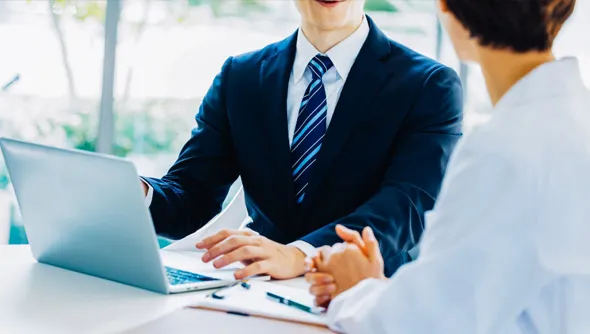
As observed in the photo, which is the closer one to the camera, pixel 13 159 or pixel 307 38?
pixel 13 159

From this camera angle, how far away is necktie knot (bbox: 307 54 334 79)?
96.3 inches

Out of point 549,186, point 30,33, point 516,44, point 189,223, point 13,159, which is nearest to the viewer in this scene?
point 549,186

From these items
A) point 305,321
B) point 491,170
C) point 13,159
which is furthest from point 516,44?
point 13,159

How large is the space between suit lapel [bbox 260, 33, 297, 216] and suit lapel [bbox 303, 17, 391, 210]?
0.07 metres

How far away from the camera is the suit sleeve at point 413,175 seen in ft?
6.98

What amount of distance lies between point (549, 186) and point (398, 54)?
1.32 m

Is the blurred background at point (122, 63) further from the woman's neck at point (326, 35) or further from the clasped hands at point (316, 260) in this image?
the clasped hands at point (316, 260)

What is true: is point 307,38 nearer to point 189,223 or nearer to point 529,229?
point 189,223

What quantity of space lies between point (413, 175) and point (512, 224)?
1019 millimetres

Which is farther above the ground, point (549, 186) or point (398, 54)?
point (549, 186)

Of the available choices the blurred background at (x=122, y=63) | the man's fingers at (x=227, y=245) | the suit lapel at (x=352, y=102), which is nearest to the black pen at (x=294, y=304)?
the man's fingers at (x=227, y=245)

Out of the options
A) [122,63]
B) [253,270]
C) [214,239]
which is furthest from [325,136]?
[122,63]

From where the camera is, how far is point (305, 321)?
146cm

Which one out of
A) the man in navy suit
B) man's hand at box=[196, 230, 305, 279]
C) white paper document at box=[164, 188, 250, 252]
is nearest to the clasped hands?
man's hand at box=[196, 230, 305, 279]
